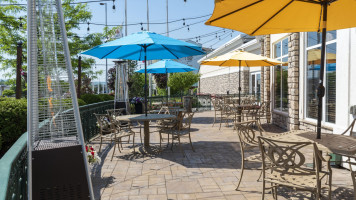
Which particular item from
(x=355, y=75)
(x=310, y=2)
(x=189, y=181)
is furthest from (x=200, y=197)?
(x=355, y=75)

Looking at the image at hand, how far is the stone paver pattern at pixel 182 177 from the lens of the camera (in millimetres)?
3398

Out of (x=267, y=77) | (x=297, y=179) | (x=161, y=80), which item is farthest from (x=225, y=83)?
(x=297, y=179)

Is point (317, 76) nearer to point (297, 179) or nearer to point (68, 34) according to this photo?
point (297, 179)

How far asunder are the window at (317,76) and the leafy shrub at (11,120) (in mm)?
5665

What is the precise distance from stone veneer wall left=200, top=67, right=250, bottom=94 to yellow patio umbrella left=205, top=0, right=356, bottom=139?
11.3 m

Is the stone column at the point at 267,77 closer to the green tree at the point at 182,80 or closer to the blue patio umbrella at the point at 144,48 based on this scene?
the blue patio umbrella at the point at 144,48

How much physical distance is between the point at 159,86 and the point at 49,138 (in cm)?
2015

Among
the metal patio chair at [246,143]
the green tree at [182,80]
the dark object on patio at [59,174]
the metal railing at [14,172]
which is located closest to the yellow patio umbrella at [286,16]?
the metal patio chair at [246,143]

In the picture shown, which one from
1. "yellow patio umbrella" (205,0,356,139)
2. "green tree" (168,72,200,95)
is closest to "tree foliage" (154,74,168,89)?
"green tree" (168,72,200,95)

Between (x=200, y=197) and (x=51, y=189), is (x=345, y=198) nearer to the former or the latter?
(x=200, y=197)

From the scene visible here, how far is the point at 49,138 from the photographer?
2.26 meters

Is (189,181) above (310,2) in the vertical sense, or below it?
below

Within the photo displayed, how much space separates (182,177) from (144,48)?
317 centimetres

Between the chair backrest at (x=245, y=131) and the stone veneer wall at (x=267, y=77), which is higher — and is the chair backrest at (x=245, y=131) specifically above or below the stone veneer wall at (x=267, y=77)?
below
